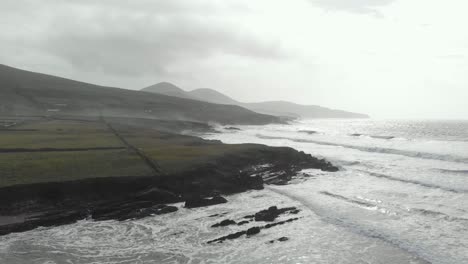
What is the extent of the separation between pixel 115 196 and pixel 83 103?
141719 mm

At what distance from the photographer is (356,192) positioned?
3600 cm

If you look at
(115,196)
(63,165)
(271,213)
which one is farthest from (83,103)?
(271,213)

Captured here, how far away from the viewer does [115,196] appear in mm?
28438

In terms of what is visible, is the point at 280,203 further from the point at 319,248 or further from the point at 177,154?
the point at 177,154

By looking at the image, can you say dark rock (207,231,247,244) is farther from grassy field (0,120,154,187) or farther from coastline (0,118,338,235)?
grassy field (0,120,154,187)

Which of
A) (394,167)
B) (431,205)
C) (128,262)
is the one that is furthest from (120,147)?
(394,167)

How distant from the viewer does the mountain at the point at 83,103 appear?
13562 centimetres

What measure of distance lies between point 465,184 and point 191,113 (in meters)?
146

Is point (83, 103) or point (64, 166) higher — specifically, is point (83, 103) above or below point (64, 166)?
above

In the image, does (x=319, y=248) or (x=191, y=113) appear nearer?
(x=319, y=248)

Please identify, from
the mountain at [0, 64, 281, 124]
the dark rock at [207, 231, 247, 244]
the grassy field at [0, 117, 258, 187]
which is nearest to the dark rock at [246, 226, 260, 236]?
the dark rock at [207, 231, 247, 244]

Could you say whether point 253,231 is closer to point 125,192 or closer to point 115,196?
point 125,192

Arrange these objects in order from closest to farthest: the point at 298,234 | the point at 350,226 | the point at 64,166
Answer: the point at 298,234 < the point at 350,226 < the point at 64,166

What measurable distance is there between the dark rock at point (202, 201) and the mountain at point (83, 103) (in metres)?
113
